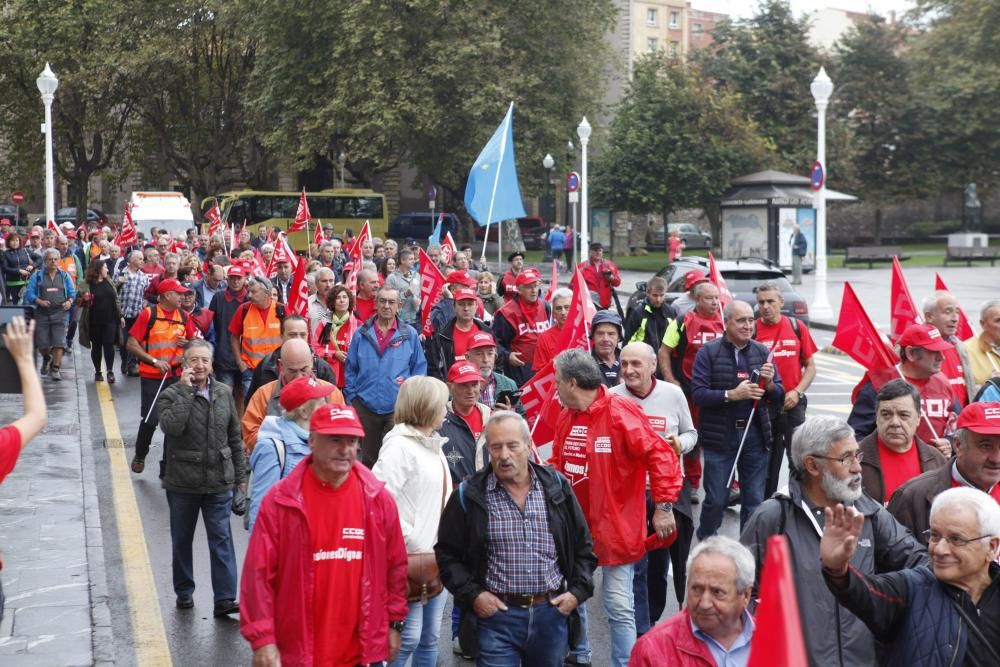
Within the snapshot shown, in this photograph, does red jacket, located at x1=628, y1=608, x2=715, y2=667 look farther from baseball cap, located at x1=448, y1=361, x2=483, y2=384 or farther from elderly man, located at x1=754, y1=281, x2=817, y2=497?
elderly man, located at x1=754, y1=281, x2=817, y2=497

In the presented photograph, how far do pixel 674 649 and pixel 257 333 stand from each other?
27.4 ft

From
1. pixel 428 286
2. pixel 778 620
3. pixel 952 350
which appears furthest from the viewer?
pixel 428 286

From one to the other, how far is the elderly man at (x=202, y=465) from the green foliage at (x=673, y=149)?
39024 millimetres

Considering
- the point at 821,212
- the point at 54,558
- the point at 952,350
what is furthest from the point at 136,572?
the point at 821,212

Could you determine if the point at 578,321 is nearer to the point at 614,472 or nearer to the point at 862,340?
the point at 862,340

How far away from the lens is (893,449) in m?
6.41

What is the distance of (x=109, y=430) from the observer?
14773 mm

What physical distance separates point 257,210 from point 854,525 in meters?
52.1

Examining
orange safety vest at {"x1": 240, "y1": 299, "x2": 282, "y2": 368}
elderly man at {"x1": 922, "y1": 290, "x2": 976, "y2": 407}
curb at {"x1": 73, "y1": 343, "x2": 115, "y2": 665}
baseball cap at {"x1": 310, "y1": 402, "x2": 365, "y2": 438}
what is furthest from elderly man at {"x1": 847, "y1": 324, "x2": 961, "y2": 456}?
orange safety vest at {"x1": 240, "y1": 299, "x2": 282, "y2": 368}

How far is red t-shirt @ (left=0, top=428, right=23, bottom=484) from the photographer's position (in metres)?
5.28

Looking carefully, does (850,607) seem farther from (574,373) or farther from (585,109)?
(585,109)

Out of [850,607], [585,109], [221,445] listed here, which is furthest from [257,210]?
[850,607]

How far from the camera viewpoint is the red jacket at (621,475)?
6.59 meters

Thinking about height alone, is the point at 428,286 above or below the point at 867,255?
above
